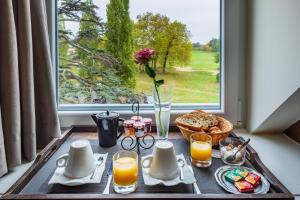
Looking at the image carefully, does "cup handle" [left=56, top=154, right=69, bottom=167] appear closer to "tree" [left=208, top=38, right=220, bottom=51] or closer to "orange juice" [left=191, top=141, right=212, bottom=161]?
"orange juice" [left=191, top=141, right=212, bottom=161]

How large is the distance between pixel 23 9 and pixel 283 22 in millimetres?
1036

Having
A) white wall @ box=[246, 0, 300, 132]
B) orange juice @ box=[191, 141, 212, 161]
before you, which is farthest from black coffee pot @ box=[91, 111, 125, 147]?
white wall @ box=[246, 0, 300, 132]

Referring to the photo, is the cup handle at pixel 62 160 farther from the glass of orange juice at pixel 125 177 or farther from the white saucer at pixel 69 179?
the glass of orange juice at pixel 125 177

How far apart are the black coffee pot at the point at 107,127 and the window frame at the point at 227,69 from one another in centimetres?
29

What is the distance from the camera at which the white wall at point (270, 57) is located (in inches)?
39.9

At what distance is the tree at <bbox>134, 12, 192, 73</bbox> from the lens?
1453mm

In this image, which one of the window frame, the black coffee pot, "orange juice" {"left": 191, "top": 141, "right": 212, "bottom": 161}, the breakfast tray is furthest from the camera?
the window frame

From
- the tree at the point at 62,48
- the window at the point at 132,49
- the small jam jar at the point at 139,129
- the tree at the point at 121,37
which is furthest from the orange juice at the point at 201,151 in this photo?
the tree at the point at 62,48

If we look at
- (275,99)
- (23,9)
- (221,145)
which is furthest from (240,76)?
(23,9)

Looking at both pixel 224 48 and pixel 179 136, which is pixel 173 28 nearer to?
pixel 224 48

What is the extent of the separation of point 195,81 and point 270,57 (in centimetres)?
43

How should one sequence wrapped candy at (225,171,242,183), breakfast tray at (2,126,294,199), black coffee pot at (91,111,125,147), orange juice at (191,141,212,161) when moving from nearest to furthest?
breakfast tray at (2,126,294,199), wrapped candy at (225,171,242,183), orange juice at (191,141,212,161), black coffee pot at (91,111,125,147)

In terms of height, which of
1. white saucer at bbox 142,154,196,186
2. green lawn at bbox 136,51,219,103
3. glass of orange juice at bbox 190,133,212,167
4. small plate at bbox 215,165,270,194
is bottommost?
small plate at bbox 215,165,270,194

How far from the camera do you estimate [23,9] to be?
108 cm
